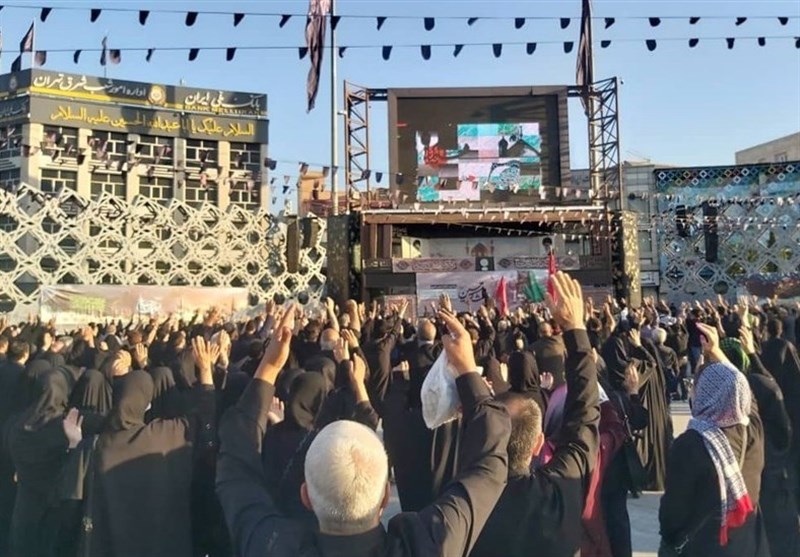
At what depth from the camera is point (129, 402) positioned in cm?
345

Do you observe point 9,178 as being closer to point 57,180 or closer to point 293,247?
point 57,180

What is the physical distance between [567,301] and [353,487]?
4.33 ft

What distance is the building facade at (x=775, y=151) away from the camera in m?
51.6

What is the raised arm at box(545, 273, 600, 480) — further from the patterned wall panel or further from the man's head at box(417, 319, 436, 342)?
the patterned wall panel

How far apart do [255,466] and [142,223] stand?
2780 cm

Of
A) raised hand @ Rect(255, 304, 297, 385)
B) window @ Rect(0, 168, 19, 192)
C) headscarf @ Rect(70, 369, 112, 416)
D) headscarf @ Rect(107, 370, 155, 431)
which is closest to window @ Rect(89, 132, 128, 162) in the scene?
window @ Rect(0, 168, 19, 192)

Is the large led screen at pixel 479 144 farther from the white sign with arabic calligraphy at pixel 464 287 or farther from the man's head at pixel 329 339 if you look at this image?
the man's head at pixel 329 339

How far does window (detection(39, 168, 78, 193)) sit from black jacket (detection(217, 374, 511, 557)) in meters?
37.9

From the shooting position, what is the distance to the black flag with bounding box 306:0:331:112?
24.4 metres

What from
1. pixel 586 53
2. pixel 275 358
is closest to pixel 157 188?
pixel 586 53

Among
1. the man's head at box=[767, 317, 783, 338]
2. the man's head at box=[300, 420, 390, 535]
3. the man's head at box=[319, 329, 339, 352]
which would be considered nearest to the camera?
the man's head at box=[300, 420, 390, 535]

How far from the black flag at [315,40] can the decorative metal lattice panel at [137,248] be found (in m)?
5.40

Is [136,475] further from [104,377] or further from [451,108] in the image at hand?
[451,108]

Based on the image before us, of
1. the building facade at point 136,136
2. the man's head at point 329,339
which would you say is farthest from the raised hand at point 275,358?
the building facade at point 136,136
